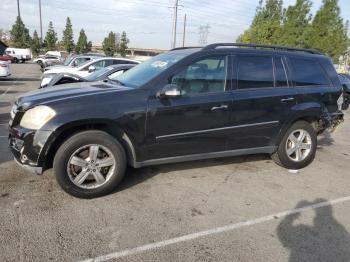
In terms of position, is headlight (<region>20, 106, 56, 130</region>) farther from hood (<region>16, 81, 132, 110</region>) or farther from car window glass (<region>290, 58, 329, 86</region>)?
car window glass (<region>290, 58, 329, 86</region>)

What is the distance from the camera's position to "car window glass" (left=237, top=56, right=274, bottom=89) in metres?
4.88

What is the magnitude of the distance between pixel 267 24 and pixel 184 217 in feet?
83.1

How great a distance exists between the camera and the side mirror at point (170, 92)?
13.7 ft

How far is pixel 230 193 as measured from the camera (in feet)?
14.8

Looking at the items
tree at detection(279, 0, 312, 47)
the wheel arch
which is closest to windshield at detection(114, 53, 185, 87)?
the wheel arch

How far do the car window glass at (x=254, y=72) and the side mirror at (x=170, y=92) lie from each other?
42.2 inches

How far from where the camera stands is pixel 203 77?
463 cm

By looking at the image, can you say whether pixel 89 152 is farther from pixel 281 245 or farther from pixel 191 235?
pixel 281 245

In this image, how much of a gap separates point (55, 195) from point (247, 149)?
106 inches

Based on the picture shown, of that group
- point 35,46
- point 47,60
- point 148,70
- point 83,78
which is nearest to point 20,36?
point 35,46

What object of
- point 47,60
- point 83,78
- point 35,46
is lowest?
point 47,60

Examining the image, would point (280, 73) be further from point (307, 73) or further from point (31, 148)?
point (31, 148)

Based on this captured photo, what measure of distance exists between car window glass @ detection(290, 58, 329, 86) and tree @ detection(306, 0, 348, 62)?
21119mm

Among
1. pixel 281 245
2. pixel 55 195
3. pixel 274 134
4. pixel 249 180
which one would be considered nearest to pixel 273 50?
pixel 274 134
